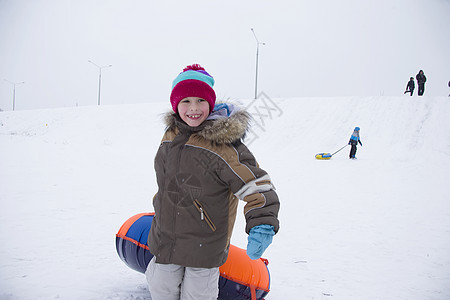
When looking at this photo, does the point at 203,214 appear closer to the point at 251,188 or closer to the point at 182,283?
the point at 251,188

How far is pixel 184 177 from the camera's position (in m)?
1.72

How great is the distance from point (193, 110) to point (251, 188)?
0.66 metres

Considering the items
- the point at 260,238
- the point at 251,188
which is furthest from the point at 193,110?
the point at 260,238

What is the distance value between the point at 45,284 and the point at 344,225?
422 cm

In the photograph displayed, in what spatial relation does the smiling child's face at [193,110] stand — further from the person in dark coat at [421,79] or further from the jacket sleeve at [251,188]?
the person in dark coat at [421,79]

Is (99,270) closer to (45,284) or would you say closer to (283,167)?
(45,284)

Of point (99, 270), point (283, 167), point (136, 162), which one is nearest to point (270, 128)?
point (283, 167)

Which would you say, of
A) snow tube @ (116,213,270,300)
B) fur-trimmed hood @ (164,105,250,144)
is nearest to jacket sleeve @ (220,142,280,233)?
fur-trimmed hood @ (164,105,250,144)

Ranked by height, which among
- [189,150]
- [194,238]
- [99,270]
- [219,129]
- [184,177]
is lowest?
[99,270]

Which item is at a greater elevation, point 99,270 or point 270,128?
point 270,128

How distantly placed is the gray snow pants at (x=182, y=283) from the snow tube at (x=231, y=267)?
1.42 feet

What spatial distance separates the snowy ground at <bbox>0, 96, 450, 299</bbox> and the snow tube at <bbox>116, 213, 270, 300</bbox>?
1.05ft

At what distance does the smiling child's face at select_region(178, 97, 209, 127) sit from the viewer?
1824 millimetres

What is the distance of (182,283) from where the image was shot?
1.79 m
